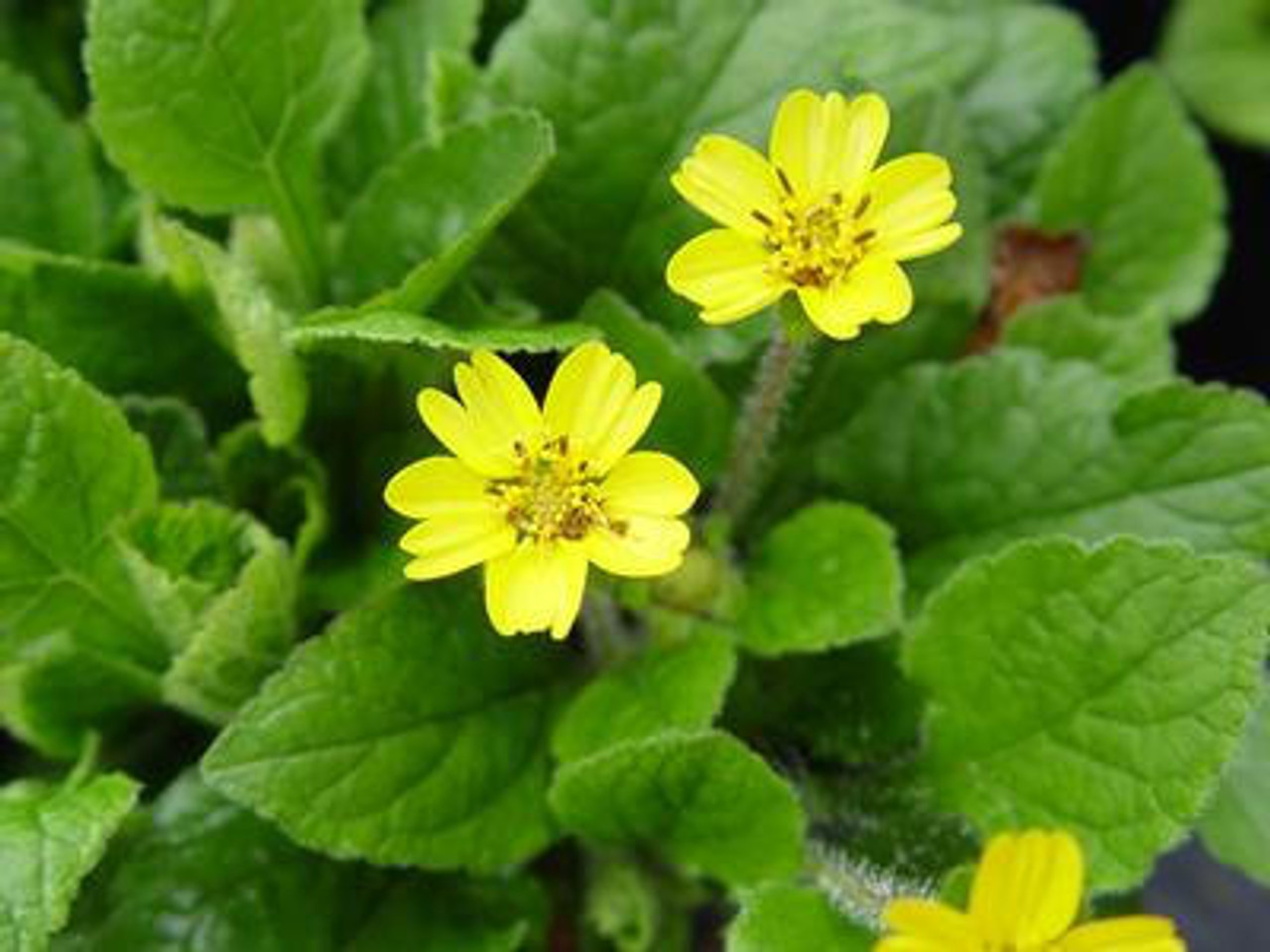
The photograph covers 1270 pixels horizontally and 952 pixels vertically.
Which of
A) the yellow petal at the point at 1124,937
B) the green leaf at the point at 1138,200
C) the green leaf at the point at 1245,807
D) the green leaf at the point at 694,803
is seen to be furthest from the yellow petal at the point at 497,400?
the green leaf at the point at 1138,200

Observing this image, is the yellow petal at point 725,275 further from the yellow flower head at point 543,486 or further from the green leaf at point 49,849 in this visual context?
the green leaf at point 49,849

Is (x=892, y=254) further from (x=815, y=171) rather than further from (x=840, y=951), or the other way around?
(x=840, y=951)

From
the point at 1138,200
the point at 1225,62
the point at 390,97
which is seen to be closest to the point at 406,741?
the point at 390,97

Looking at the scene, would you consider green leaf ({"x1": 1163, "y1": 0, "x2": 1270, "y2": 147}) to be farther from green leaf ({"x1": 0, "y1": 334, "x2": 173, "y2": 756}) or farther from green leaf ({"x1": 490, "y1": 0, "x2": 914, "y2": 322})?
green leaf ({"x1": 0, "y1": 334, "x2": 173, "y2": 756})

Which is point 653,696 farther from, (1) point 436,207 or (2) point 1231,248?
(2) point 1231,248

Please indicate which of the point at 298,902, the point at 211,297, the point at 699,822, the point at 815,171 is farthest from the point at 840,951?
the point at 211,297

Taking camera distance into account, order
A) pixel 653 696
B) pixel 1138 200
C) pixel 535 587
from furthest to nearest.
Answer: pixel 1138 200 < pixel 653 696 < pixel 535 587
